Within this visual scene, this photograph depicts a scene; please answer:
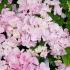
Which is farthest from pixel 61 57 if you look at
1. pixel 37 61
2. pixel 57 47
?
pixel 37 61

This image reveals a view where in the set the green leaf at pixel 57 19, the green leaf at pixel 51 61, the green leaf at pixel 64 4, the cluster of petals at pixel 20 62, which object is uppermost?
the green leaf at pixel 64 4

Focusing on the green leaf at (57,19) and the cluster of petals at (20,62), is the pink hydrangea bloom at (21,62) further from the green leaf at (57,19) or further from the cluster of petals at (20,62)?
the green leaf at (57,19)

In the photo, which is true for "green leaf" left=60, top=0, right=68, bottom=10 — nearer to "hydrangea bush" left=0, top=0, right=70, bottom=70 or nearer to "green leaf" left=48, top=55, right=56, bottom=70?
"hydrangea bush" left=0, top=0, right=70, bottom=70

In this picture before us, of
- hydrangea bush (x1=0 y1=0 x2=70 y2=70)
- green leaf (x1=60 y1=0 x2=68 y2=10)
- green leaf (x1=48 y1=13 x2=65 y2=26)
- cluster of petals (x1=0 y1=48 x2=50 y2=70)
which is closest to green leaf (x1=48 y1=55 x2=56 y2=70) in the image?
hydrangea bush (x1=0 y1=0 x2=70 y2=70)

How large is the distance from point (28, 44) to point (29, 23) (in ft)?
0.54

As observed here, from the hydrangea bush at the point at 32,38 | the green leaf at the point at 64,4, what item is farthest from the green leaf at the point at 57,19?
the green leaf at the point at 64,4

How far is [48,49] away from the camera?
→ 7.01 ft

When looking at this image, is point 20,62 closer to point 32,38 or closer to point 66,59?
point 32,38

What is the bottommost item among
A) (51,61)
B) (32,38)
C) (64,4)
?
(51,61)

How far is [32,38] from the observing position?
81.1 inches

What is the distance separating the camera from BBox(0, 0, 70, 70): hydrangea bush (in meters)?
1.98

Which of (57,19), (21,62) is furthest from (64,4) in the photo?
(21,62)

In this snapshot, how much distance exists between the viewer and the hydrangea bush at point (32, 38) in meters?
1.98

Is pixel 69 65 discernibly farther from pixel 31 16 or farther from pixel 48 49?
pixel 31 16
